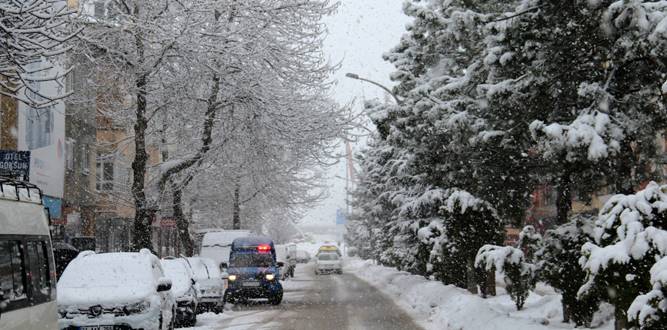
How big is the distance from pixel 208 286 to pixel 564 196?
35.6ft

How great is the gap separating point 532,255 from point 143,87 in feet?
37.6

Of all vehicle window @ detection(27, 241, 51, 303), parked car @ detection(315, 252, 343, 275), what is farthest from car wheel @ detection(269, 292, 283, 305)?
parked car @ detection(315, 252, 343, 275)

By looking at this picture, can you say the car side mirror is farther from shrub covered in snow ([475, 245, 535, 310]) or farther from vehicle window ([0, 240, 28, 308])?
vehicle window ([0, 240, 28, 308])

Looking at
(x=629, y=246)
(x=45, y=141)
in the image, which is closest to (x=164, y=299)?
(x=629, y=246)

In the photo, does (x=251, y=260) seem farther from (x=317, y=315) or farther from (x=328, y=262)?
(x=328, y=262)

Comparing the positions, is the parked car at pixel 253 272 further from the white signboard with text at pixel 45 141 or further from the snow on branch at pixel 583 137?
the snow on branch at pixel 583 137

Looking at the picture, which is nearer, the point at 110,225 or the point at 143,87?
the point at 143,87

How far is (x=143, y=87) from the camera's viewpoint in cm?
2214

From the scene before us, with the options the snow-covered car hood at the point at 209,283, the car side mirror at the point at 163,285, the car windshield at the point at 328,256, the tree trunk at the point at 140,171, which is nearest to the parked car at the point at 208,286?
the snow-covered car hood at the point at 209,283

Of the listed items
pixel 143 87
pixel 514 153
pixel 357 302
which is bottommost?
pixel 357 302

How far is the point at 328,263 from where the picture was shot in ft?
200

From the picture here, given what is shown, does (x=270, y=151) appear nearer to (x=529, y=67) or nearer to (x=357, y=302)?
(x=357, y=302)

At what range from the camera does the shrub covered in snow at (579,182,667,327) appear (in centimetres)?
1002

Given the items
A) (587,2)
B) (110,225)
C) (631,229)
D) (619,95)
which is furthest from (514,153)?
(110,225)
